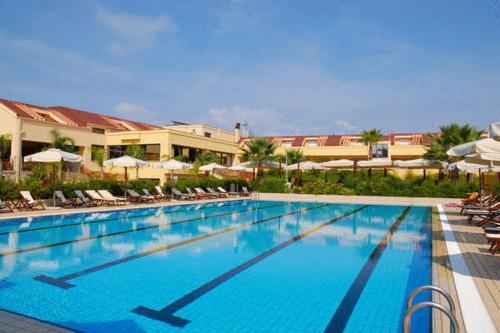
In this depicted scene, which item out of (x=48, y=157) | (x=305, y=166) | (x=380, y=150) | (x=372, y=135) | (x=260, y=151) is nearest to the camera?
(x=48, y=157)

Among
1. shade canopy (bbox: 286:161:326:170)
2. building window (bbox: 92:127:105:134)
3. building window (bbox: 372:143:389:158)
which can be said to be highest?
building window (bbox: 92:127:105:134)

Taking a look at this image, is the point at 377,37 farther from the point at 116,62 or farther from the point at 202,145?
the point at 202,145

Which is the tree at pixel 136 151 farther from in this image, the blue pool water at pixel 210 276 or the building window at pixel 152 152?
the blue pool water at pixel 210 276

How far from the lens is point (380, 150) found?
37531mm

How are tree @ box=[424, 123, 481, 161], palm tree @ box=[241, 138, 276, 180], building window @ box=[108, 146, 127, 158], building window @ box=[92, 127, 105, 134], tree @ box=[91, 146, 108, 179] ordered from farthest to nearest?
building window @ box=[92, 127, 105, 134] < building window @ box=[108, 146, 127, 158] < palm tree @ box=[241, 138, 276, 180] < tree @ box=[91, 146, 108, 179] < tree @ box=[424, 123, 481, 161]

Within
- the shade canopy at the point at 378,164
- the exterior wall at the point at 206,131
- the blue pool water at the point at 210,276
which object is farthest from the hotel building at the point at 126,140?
the blue pool water at the point at 210,276

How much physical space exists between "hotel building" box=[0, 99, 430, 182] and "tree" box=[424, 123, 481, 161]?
626 centimetres

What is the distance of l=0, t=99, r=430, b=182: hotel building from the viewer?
25.0m

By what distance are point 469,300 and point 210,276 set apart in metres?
4.14

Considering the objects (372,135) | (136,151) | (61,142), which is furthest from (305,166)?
(61,142)

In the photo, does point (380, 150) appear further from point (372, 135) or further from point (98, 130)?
point (98, 130)

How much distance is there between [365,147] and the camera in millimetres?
37469

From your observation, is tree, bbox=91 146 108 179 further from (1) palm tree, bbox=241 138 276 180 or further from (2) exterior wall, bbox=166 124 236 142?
(2) exterior wall, bbox=166 124 236 142

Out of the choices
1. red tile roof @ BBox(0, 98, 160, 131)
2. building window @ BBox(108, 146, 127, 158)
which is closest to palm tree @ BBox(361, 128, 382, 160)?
building window @ BBox(108, 146, 127, 158)
